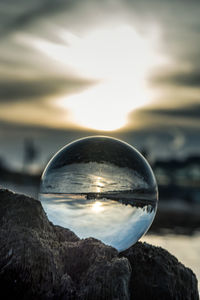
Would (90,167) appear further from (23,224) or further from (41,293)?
(41,293)

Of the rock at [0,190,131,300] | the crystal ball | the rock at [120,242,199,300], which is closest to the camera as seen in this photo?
the rock at [0,190,131,300]

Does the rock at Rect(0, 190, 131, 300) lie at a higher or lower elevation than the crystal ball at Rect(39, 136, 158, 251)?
lower

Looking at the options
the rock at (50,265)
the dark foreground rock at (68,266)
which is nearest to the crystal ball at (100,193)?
the dark foreground rock at (68,266)

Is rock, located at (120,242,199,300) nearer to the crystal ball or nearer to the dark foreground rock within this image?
the dark foreground rock

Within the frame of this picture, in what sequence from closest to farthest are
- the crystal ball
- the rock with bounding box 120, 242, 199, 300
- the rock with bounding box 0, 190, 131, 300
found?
the rock with bounding box 0, 190, 131, 300 < the rock with bounding box 120, 242, 199, 300 < the crystal ball

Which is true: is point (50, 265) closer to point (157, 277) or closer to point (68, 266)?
point (68, 266)

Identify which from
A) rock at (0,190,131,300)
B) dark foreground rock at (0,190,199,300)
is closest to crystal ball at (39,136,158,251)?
dark foreground rock at (0,190,199,300)

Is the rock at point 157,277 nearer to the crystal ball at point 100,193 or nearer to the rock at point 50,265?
the crystal ball at point 100,193

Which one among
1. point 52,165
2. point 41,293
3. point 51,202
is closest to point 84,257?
point 41,293

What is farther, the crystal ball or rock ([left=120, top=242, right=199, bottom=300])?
the crystal ball
